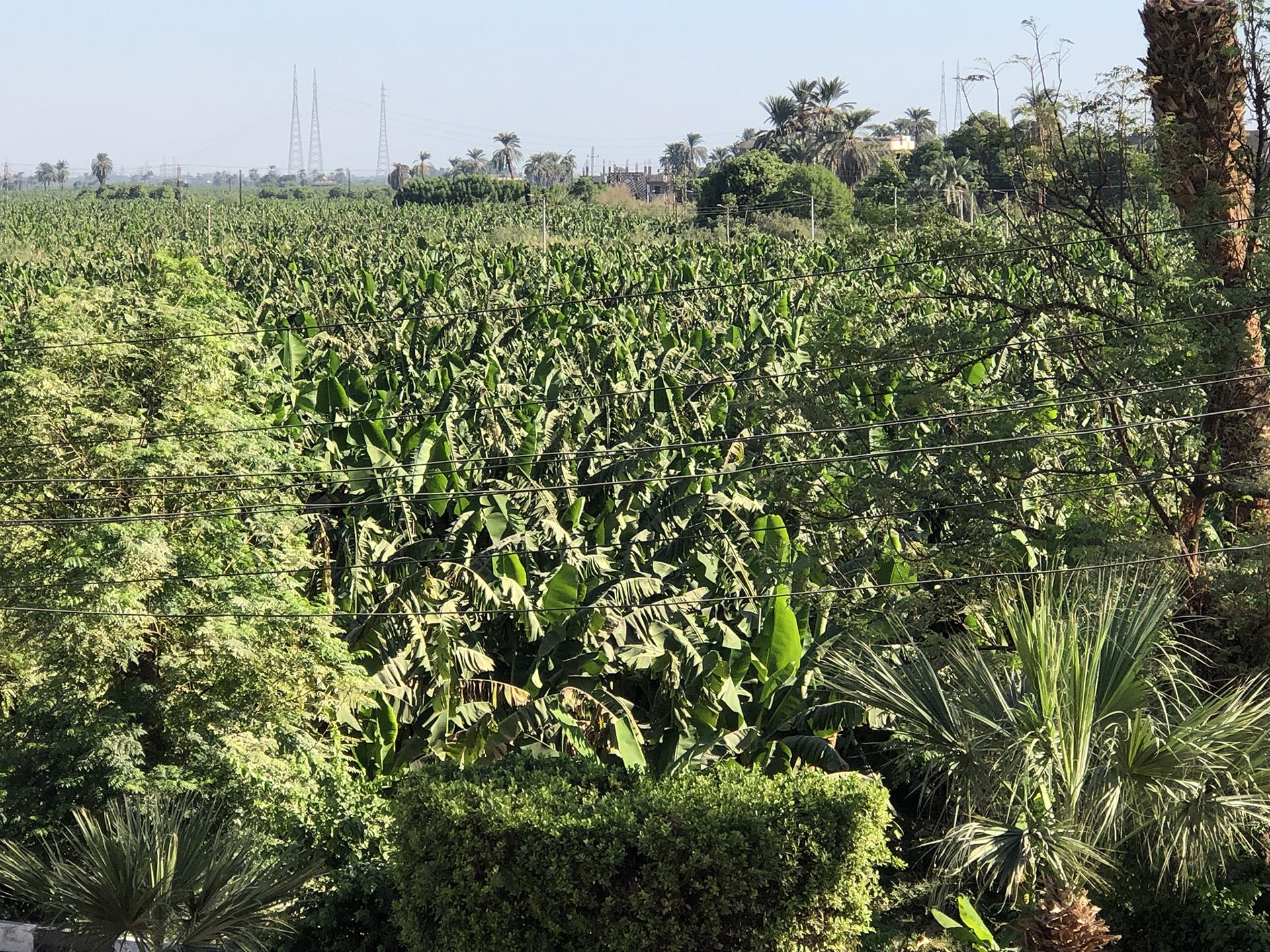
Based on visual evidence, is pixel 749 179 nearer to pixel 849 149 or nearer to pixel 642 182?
pixel 849 149

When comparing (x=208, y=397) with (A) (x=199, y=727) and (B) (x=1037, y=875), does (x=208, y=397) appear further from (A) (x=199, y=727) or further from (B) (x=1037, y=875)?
(B) (x=1037, y=875)

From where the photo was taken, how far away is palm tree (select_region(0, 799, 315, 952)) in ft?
28.6

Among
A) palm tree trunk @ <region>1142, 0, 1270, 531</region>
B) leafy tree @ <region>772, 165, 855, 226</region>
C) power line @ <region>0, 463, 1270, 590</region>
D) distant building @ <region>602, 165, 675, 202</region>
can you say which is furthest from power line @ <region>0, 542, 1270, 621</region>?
distant building @ <region>602, 165, 675, 202</region>

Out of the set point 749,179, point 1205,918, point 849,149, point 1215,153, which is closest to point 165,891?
point 1205,918

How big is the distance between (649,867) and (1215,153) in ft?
29.0

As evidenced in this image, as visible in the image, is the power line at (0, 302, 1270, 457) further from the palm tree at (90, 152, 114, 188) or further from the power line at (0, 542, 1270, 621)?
the palm tree at (90, 152, 114, 188)

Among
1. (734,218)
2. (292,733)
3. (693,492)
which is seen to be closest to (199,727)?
(292,733)

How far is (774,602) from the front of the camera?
12.0 metres

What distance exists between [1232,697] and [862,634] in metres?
4.53

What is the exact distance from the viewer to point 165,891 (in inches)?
345

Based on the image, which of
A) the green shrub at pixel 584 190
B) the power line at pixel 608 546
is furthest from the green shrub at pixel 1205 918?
the green shrub at pixel 584 190

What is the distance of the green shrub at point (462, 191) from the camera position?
83625 mm

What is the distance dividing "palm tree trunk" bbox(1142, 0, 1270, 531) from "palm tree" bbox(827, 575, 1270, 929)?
4669 mm

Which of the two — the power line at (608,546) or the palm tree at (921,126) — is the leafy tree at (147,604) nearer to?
the power line at (608,546)
